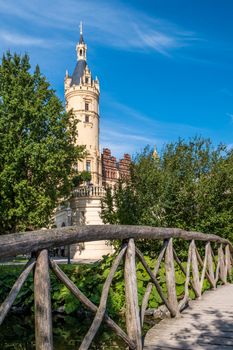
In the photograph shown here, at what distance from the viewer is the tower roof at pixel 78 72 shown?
58206 millimetres

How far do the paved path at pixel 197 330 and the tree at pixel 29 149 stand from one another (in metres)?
20.8

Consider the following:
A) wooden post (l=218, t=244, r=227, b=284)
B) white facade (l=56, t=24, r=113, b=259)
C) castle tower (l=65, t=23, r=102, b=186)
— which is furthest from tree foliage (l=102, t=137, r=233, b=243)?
castle tower (l=65, t=23, r=102, b=186)

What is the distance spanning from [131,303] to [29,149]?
922 inches

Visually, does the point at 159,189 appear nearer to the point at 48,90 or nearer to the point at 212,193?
the point at 212,193

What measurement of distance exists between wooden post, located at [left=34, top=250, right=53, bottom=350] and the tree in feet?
76.6

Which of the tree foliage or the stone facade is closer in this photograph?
the tree foliage

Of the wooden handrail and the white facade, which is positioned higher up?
the white facade

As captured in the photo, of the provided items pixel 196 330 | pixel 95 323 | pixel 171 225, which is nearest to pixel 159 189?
pixel 171 225

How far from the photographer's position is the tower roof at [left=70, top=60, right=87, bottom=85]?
5821cm

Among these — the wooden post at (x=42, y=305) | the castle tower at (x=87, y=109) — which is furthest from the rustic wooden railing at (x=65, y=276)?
the castle tower at (x=87, y=109)

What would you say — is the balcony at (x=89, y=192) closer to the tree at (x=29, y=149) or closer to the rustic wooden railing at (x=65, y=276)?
the tree at (x=29, y=149)

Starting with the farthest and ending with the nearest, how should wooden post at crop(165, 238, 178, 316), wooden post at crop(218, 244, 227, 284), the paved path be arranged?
wooden post at crop(218, 244, 227, 284), wooden post at crop(165, 238, 178, 316), the paved path

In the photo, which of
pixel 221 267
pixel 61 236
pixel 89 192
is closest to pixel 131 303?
pixel 61 236

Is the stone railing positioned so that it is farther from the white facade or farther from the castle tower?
the castle tower
